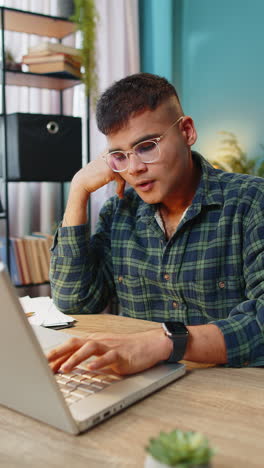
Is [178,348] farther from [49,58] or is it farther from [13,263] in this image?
[49,58]

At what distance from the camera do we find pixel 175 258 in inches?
54.3

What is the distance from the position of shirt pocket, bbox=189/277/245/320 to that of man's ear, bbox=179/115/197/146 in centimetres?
43

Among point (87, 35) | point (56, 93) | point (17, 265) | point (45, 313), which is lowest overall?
point (17, 265)

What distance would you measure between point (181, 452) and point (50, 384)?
0.23 meters

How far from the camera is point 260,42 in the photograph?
3180 millimetres

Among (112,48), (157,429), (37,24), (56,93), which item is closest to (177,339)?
(157,429)

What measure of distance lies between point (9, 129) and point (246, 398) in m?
2.41

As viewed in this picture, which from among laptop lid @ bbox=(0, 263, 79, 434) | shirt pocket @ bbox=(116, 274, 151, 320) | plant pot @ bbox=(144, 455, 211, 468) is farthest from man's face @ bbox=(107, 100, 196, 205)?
plant pot @ bbox=(144, 455, 211, 468)

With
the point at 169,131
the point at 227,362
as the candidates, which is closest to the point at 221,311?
the point at 227,362

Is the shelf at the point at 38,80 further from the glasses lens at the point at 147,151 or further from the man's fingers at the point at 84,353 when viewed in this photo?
the man's fingers at the point at 84,353

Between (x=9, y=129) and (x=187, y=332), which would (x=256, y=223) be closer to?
(x=187, y=332)

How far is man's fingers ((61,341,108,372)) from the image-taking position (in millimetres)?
809

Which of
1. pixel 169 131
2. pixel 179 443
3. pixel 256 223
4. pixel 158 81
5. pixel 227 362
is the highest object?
pixel 158 81

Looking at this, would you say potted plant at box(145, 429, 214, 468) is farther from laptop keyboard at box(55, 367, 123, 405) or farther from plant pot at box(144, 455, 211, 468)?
laptop keyboard at box(55, 367, 123, 405)
